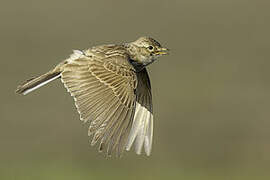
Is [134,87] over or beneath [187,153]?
over

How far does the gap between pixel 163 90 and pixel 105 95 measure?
32.8 ft

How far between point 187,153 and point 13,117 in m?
3.27

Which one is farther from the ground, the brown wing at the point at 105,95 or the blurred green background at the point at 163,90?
the brown wing at the point at 105,95

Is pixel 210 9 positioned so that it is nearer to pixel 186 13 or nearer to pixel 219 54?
pixel 186 13

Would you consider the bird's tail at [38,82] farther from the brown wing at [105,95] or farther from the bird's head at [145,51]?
the bird's head at [145,51]

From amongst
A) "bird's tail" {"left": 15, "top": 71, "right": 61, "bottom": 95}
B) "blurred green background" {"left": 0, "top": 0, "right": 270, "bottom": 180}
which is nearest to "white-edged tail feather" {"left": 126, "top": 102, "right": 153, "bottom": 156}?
"bird's tail" {"left": 15, "top": 71, "right": 61, "bottom": 95}

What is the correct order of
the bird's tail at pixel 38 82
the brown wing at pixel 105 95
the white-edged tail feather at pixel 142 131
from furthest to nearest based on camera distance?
1. the white-edged tail feather at pixel 142 131
2. the bird's tail at pixel 38 82
3. the brown wing at pixel 105 95

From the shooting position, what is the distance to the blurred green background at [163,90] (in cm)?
1497

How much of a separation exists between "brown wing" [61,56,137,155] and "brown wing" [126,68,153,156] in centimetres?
70

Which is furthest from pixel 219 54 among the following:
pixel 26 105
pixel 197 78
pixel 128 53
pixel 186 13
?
pixel 128 53

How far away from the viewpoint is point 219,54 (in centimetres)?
2228

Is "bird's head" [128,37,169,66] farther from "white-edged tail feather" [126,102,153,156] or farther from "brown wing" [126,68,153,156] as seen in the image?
"white-edged tail feather" [126,102,153,156]

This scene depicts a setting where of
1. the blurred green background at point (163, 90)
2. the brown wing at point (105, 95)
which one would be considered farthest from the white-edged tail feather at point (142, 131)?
the blurred green background at point (163, 90)

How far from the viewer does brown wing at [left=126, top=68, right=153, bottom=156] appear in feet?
Result: 33.2
